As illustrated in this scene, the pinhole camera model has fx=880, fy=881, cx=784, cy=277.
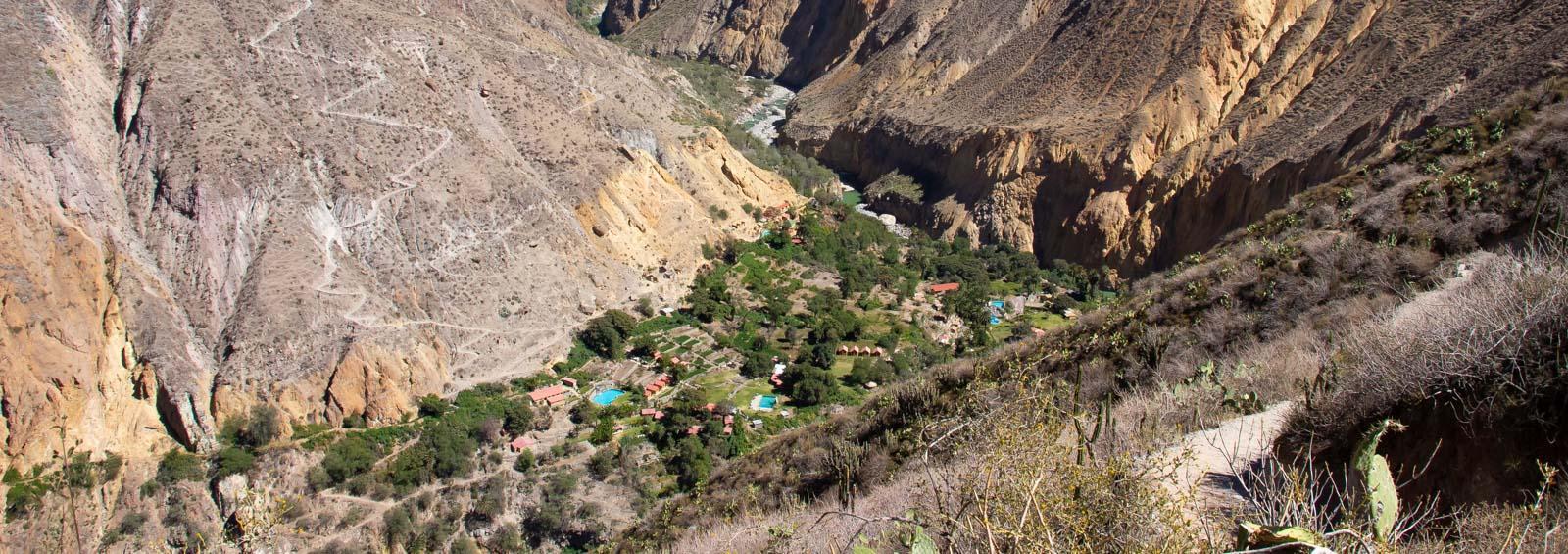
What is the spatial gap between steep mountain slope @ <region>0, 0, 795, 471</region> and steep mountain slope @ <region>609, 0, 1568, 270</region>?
17.3 metres

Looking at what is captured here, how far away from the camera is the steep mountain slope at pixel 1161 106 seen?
3266 centimetres

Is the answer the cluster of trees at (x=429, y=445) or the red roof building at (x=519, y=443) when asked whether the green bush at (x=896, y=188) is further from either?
the red roof building at (x=519, y=443)

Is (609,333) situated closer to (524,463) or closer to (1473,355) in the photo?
(524,463)

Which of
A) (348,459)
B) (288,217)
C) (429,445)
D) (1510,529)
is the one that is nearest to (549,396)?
(429,445)

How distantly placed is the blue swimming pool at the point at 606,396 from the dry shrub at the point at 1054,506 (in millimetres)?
24802

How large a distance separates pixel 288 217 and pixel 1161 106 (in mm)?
37613

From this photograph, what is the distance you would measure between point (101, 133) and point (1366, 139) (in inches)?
1724

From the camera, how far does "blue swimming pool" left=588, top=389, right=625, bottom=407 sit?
97.6 feet

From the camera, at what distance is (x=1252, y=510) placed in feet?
19.7

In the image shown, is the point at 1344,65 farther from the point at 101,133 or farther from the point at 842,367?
the point at 101,133

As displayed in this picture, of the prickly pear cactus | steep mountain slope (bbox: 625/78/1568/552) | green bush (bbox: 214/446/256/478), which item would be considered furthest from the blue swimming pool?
the prickly pear cactus

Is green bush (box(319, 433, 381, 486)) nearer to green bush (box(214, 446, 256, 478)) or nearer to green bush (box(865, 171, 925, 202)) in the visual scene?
green bush (box(214, 446, 256, 478))

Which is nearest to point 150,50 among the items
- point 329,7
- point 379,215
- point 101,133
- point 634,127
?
point 101,133

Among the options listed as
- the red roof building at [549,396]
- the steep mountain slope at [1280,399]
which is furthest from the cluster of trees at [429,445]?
the steep mountain slope at [1280,399]
